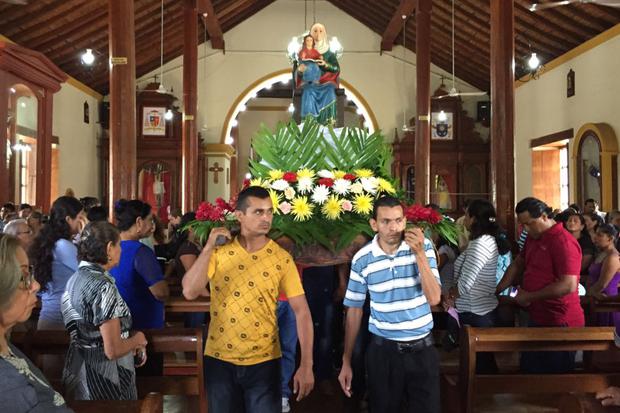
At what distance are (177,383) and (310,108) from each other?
4626mm

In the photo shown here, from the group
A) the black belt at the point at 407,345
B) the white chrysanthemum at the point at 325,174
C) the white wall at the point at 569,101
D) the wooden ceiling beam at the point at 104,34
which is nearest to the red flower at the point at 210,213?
the white chrysanthemum at the point at 325,174

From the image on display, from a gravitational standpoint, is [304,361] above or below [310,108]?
below

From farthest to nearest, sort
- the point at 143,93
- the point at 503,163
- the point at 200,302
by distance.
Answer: the point at 143,93 → the point at 503,163 → the point at 200,302

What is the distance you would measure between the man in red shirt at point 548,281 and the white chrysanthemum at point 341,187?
1121 mm

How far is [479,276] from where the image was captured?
4273mm

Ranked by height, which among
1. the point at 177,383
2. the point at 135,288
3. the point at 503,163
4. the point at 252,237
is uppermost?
the point at 503,163

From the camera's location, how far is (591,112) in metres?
12.8

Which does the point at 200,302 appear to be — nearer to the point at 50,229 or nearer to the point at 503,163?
the point at 50,229

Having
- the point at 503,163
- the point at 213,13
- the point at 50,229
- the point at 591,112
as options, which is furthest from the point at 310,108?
the point at 213,13

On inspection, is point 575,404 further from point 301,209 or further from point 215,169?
point 215,169

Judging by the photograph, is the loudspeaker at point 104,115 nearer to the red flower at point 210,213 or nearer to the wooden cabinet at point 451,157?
the wooden cabinet at point 451,157

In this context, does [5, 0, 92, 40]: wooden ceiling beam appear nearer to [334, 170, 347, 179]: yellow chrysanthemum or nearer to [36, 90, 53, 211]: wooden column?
[36, 90, 53, 211]: wooden column

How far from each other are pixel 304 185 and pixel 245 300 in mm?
1381

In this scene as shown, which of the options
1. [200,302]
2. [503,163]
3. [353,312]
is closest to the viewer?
[353,312]
